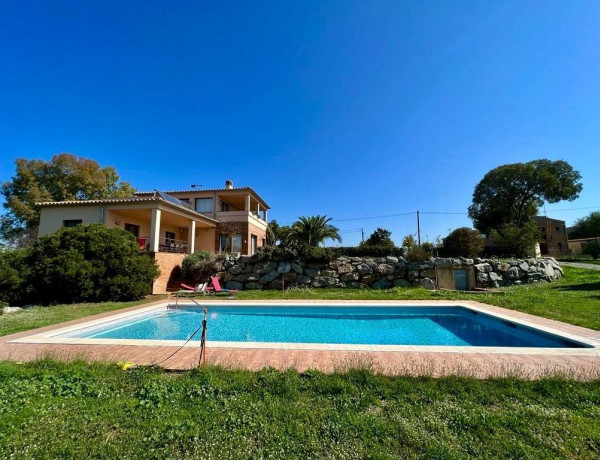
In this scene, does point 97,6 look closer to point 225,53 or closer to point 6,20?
point 6,20

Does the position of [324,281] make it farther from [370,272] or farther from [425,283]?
[425,283]

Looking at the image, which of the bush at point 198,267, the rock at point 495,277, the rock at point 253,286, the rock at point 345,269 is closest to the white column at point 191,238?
the bush at point 198,267

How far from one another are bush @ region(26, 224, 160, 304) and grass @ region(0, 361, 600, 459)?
8.91 metres

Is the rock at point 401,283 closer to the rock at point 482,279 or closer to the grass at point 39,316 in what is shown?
the rock at point 482,279

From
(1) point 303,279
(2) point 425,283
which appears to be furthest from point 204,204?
(2) point 425,283

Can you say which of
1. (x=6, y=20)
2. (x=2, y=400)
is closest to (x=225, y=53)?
(x=6, y=20)

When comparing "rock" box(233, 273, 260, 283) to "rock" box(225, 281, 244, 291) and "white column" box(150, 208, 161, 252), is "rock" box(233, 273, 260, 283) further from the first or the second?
"white column" box(150, 208, 161, 252)

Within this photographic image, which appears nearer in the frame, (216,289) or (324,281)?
(216,289)

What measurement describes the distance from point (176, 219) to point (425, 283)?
689 inches

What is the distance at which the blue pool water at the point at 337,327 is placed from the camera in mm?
6824

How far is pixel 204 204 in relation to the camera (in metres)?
23.9

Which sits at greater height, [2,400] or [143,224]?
[143,224]

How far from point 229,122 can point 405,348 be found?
15218mm

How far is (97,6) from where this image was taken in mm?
8883
